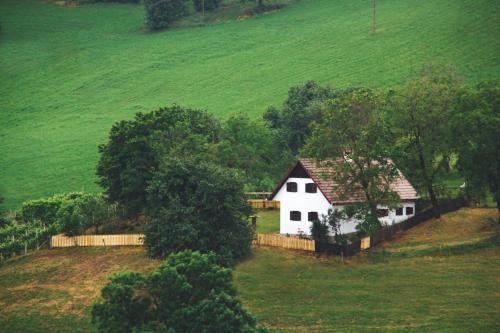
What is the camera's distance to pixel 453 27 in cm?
15038

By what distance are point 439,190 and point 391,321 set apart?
24660mm

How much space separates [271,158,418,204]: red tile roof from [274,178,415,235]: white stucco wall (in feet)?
2.14

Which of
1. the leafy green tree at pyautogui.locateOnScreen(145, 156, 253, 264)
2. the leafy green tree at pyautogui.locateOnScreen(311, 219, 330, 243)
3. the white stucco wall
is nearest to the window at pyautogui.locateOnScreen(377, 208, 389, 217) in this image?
the white stucco wall

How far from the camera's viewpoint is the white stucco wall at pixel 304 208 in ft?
274

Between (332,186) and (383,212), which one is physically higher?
(332,186)

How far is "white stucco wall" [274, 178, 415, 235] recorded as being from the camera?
83.5 m

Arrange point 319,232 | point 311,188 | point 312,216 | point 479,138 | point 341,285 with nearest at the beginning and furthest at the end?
point 341,285 → point 479,138 → point 319,232 → point 312,216 → point 311,188

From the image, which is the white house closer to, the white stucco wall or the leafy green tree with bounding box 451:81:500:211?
the white stucco wall

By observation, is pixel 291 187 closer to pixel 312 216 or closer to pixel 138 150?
pixel 312 216

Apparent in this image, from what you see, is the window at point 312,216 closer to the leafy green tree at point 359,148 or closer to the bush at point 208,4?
the leafy green tree at point 359,148

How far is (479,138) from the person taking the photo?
257 ft

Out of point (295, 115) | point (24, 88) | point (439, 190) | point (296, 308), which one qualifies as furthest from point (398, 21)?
point (296, 308)

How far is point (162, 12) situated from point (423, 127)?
350ft

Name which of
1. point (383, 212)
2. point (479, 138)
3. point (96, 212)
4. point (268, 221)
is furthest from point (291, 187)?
point (96, 212)
